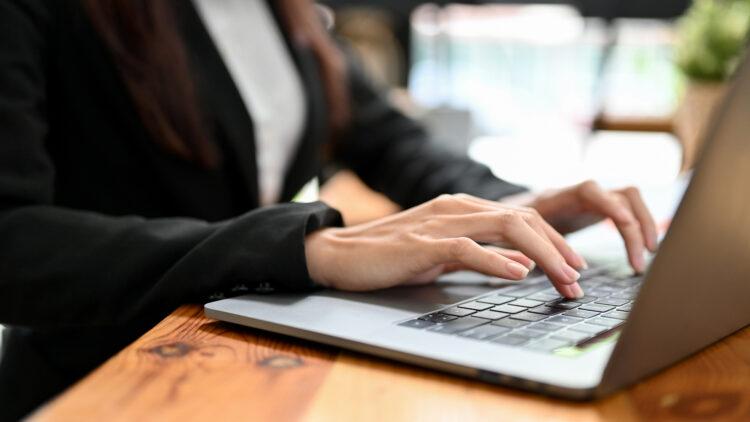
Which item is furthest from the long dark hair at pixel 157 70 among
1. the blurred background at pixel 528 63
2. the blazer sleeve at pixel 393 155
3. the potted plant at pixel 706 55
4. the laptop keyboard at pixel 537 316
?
the blurred background at pixel 528 63

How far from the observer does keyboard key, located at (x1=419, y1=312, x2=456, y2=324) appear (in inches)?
21.6

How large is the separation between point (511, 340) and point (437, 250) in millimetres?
114

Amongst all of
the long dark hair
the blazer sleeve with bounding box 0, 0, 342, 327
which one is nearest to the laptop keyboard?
the blazer sleeve with bounding box 0, 0, 342, 327

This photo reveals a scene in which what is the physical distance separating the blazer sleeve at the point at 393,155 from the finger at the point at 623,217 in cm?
35

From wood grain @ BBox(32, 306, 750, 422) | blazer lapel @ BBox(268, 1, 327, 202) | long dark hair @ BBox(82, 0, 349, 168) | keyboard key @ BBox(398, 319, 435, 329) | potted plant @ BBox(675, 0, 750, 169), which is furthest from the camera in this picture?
potted plant @ BBox(675, 0, 750, 169)

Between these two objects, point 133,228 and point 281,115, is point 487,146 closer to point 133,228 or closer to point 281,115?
point 281,115

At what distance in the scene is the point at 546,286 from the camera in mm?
656

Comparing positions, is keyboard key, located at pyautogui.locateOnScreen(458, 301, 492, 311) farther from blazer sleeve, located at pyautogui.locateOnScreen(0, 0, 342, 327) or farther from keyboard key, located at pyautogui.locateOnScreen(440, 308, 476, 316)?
blazer sleeve, located at pyautogui.locateOnScreen(0, 0, 342, 327)

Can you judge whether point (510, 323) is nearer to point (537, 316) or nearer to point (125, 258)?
point (537, 316)

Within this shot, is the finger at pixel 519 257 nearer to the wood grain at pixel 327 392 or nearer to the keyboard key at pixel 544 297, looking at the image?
the keyboard key at pixel 544 297

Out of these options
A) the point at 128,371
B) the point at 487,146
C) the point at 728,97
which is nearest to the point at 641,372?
the point at 728,97

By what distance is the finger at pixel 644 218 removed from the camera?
2.45 feet

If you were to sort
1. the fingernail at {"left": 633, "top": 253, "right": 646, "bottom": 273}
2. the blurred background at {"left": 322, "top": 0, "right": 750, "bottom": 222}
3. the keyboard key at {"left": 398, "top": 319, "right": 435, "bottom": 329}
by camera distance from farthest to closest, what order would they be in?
the blurred background at {"left": 322, "top": 0, "right": 750, "bottom": 222}
the fingernail at {"left": 633, "top": 253, "right": 646, "bottom": 273}
the keyboard key at {"left": 398, "top": 319, "right": 435, "bottom": 329}

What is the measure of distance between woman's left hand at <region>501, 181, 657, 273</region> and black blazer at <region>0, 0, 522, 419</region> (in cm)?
15
